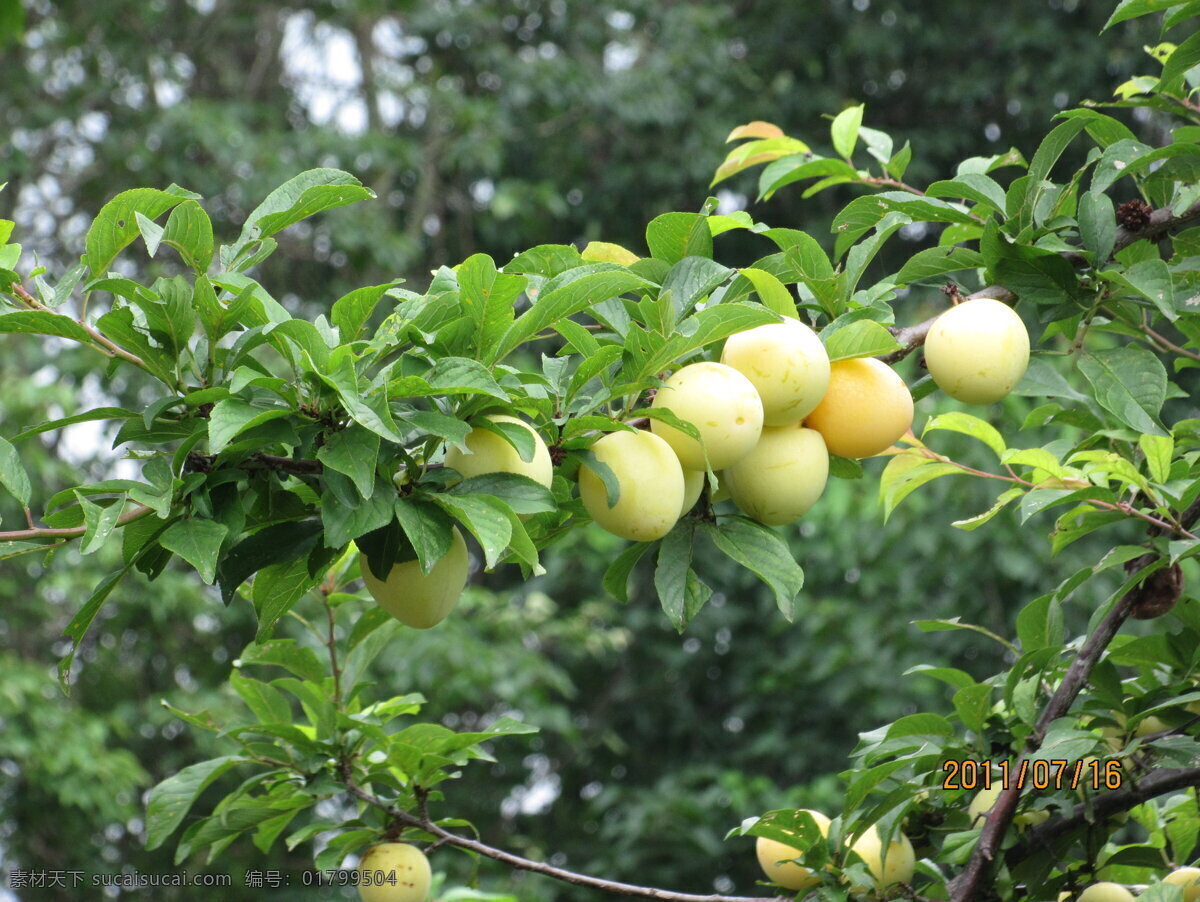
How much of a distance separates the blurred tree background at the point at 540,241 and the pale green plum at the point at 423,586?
8.56 ft

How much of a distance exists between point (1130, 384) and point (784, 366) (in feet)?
0.89

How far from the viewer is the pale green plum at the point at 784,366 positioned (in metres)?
0.69

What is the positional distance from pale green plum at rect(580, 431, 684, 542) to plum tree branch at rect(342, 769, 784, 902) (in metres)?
0.29

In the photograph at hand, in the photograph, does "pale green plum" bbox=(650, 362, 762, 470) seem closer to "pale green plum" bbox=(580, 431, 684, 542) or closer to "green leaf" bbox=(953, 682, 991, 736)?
"pale green plum" bbox=(580, 431, 684, 542)

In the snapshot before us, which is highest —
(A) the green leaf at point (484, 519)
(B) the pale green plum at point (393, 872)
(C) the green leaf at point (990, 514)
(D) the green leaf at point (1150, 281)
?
(D) the green leaf at point (1150, 281)

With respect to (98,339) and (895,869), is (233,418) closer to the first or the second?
(98,339)

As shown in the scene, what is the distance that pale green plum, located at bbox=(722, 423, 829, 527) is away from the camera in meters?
0.71

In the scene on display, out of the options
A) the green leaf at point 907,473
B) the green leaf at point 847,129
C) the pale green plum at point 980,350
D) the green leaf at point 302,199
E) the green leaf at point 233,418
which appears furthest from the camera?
the green leaf at point 847,129

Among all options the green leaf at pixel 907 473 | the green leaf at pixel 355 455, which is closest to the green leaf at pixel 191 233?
the green leaf at pixel 355 455

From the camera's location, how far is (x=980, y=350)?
75 cm

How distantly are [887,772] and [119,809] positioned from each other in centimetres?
289

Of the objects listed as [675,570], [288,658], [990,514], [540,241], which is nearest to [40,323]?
[675,570]

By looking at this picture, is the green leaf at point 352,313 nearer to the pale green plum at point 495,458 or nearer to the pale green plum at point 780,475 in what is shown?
the pale green plum at point 495,458

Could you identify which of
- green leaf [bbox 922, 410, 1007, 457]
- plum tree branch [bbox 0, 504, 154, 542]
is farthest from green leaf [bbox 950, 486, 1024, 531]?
plum tree branch [bbox 0, 504, 154, 542]
